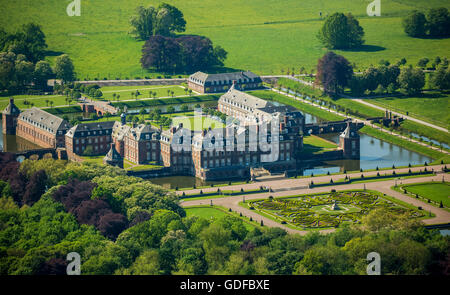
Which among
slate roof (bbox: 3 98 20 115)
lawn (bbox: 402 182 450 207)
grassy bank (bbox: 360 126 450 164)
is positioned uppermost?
slate roof (bbox: 3 98 20 115)

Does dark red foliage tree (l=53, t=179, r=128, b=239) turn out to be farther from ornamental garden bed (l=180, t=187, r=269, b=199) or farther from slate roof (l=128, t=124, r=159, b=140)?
slate roof (l=128, t=124, r=159, b=140)

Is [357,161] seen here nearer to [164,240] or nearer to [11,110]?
[164,240]

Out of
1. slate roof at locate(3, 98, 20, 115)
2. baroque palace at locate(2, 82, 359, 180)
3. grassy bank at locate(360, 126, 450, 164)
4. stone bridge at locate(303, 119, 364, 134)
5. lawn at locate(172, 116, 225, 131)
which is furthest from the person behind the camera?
stone bridge at locate(303, 119, 364, 134)

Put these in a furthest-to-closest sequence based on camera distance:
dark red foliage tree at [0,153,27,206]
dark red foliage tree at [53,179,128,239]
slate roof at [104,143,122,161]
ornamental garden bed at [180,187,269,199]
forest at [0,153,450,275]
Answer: slate roof at [104,143,122,161] < ornamental garden bed at [180,187,269,199] < dark red foliage tree at [0,153,27,206] < dark red foliage tree at [53,179,128,239] < forest at [0,153,450,275]

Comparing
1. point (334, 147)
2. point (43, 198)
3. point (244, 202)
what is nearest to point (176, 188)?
point (244, 202)

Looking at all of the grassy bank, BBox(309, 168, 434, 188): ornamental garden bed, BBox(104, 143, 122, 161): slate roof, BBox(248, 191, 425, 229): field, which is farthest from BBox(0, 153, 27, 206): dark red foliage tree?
the grassy bank

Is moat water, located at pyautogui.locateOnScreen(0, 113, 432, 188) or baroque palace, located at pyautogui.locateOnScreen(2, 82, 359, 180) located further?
baroque palace, located at pyautogui.locateOnScreen(2, 82, 359, 180)

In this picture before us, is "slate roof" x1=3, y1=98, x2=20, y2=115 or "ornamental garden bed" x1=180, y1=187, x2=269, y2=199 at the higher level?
"slate roof" x1=3, y1=98, x2=20, y2=115
